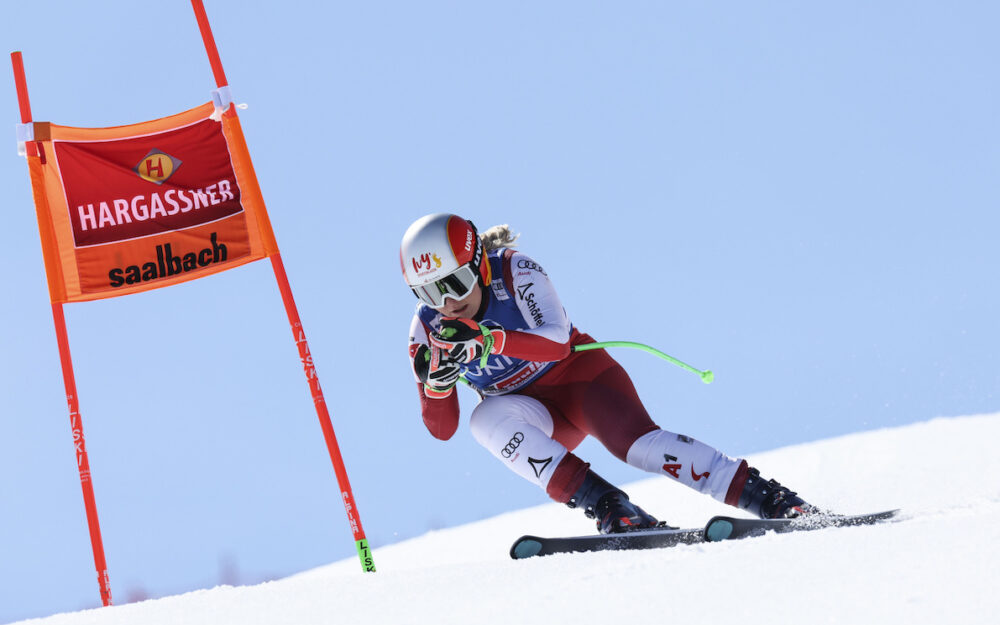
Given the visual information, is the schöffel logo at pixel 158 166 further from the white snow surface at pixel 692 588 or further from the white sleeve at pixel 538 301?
the white snow surface at pixel 692 588

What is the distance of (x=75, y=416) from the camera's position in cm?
575

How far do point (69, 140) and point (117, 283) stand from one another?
37.0 inches

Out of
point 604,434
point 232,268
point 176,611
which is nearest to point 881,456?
point 604,434

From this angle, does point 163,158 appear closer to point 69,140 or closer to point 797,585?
point 69,140

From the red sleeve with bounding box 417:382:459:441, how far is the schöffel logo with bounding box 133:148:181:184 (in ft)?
8.64

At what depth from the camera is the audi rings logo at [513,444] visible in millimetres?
4414

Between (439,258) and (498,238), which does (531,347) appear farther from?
(498,238)

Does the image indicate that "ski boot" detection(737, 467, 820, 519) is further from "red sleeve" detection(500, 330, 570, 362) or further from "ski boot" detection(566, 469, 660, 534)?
"red sleeve" detection(500, 330, 570, 362)

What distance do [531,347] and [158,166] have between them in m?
3.12

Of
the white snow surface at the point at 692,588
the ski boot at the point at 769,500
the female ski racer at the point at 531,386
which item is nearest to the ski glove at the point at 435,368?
the female ski racer at the point at 531,386

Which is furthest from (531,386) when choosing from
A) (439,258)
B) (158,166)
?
(158,166)

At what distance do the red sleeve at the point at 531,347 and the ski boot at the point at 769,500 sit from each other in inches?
41.2

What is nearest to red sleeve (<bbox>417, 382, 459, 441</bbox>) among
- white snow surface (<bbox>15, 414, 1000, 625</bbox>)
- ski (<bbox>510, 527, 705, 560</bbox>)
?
ski (<bbox>510, 527, 705, 560</bbox>)

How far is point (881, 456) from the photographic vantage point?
8156mm
